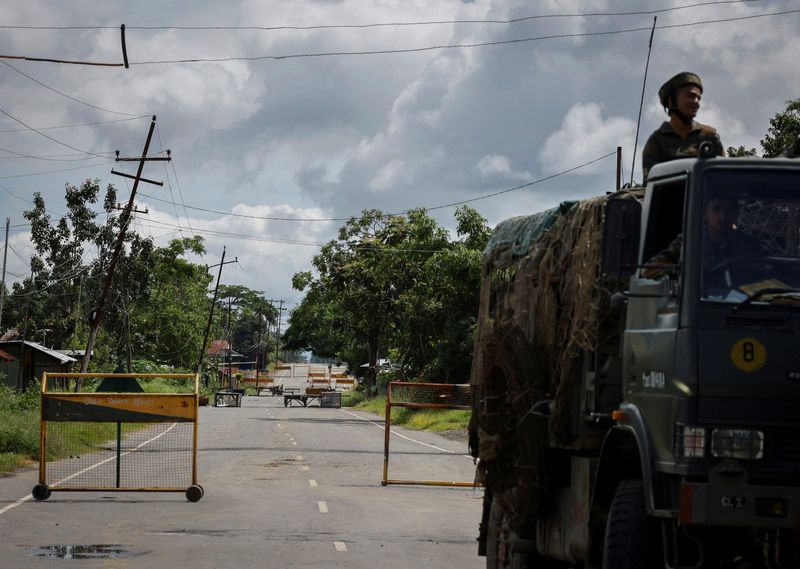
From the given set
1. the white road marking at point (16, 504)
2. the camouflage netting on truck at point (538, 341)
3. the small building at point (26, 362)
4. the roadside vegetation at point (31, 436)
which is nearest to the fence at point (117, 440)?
the roadside vegetation at point (31, 436)

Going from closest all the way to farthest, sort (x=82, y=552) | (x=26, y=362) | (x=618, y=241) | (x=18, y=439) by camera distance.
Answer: (x=618, y=241)
(x=82, y=552)
(x=18, y=439)
(x=26, y=362)

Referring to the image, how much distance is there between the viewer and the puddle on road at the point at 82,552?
43.1ft

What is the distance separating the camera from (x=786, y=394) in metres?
6.39

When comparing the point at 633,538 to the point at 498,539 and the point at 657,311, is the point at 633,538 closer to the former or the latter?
the point at 657,311

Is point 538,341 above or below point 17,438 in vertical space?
above

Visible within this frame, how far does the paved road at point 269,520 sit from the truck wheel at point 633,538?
6.06 meters

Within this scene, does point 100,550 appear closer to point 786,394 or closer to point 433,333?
point 786,394

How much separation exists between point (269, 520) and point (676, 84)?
10.1 meters

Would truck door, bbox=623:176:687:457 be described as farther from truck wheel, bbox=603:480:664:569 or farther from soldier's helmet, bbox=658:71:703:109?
soldier's helmet, bbox=658:71:703:109

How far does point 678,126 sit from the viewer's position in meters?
8.67

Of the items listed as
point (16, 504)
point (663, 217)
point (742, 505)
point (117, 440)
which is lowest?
point (16, 504)

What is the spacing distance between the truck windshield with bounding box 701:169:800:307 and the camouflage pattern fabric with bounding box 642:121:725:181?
5.77 feet

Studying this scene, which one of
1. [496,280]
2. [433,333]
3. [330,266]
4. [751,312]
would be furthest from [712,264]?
[330,266]

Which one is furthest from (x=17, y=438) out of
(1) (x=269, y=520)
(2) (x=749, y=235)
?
(2) (x=749, y=235)
